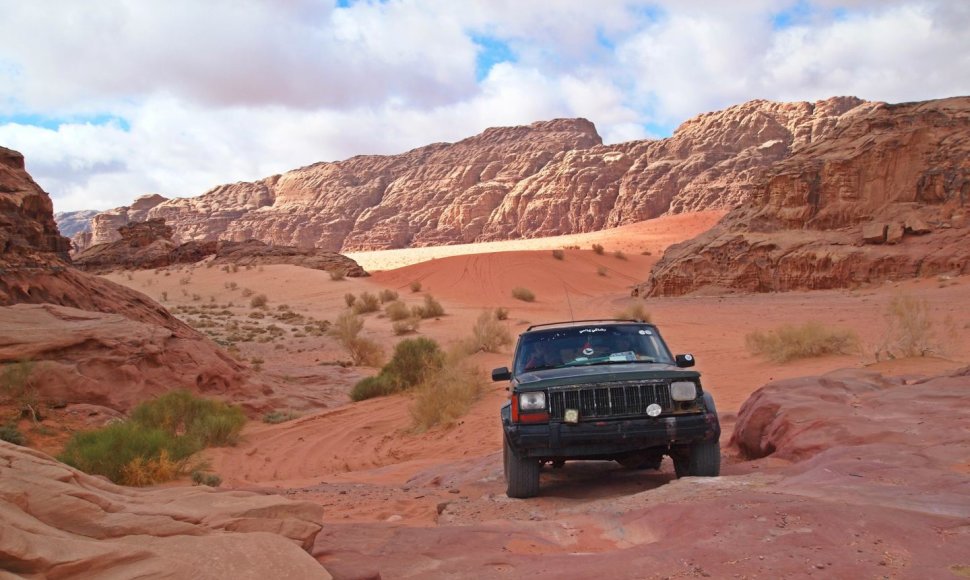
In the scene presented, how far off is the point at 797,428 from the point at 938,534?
3663 millimetres

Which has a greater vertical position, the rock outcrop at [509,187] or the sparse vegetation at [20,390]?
the rock outcrop at [509,187]

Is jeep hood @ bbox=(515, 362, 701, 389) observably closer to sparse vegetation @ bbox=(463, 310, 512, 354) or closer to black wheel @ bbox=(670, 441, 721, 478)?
black wheel @ bbox=(670, 441, 721, 478)

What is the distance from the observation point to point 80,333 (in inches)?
467

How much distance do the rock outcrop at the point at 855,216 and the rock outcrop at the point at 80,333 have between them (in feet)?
69.7

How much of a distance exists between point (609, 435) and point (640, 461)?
1826 millimetres

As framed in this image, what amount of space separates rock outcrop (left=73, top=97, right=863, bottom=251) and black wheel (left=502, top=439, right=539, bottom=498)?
7689cm

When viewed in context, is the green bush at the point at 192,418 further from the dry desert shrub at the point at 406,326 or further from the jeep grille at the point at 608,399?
the dry desert shrub at the point at 406,326

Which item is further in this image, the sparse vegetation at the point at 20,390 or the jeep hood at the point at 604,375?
the sparse vegetation at the point at 20,390

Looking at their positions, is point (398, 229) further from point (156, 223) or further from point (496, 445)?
point (496, 445)

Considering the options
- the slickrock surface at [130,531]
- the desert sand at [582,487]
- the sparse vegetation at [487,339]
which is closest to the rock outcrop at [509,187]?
the desert sand at [582,487]

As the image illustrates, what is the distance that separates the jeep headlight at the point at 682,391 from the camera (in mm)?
6379

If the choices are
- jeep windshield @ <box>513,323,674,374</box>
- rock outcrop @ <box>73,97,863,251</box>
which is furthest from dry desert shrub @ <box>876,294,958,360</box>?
rock outcrop @ <box>73,97,863,251</box>

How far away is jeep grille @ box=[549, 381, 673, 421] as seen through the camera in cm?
633

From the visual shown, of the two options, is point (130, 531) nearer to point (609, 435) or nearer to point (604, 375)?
point (609, 435)
